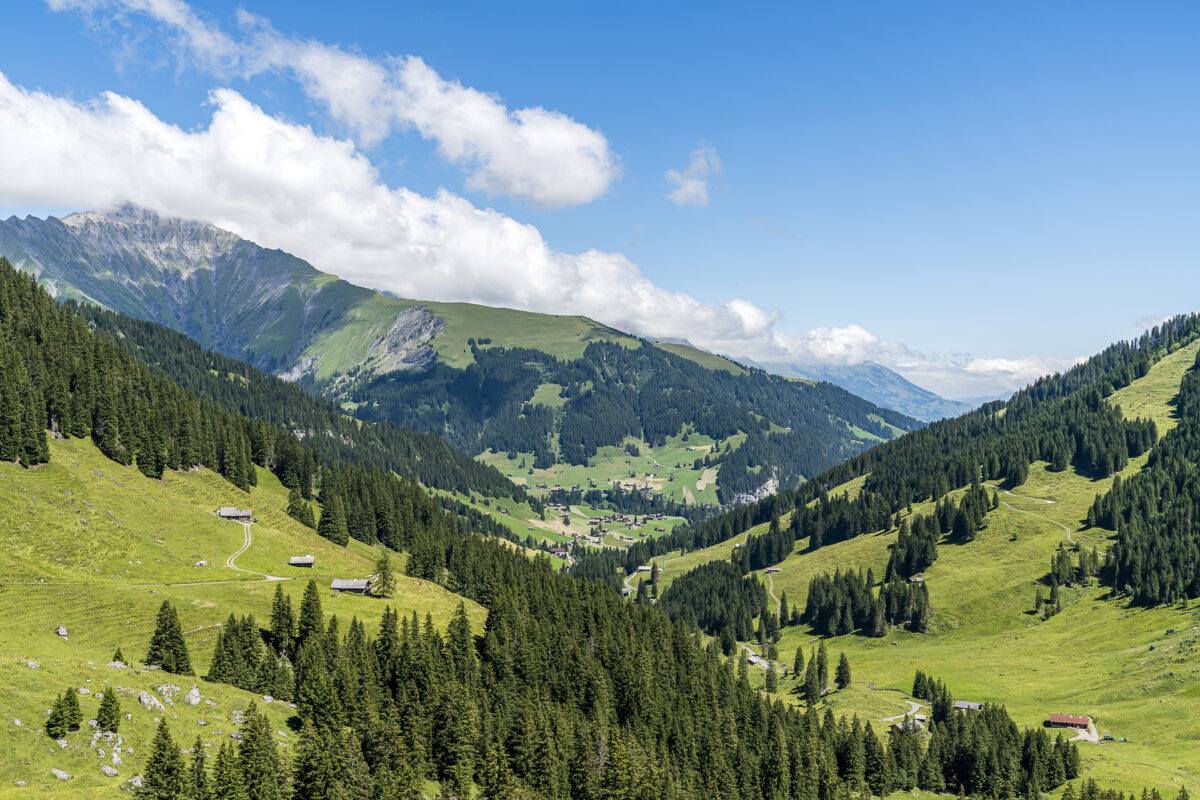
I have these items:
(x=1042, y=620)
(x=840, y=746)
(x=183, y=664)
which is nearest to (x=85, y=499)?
(x=183, y=664)

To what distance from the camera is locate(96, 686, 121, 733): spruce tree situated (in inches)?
2276

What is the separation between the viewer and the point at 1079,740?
429 ft

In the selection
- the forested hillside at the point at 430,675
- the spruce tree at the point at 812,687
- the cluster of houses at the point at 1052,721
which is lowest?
the spruce tree at the point at 812,687

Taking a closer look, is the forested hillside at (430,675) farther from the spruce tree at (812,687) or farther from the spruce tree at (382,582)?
the spruce tree at (812,687)

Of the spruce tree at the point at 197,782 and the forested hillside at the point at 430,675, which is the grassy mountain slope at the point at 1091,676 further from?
the spruce tree at the point at 197,782

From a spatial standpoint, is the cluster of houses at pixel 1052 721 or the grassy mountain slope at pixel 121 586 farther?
the cluster of houses at pixel 1052 721

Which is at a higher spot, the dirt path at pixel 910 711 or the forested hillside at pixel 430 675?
the forested hillside at pixel 430 675

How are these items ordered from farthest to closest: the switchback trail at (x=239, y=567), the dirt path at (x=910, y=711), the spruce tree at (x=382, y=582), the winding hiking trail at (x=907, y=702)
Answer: the winding hiking trail at (x=907, y=702) < the dirt path at (x=910, y=711) < the spruce tree at (x=382, y=582) < the switchback trail at (x=239, y=567)

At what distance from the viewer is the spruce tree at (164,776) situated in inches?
2052

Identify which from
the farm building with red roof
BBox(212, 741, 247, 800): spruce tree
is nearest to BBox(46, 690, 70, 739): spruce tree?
BBox(212, 741, 247, 800): spruce tree

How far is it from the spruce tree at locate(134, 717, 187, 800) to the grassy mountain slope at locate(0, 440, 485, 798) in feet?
7.75

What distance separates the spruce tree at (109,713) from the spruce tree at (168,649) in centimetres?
2217

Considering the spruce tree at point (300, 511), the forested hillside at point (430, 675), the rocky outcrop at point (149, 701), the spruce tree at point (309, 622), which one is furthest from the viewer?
the spruce tree at point (300, 511)

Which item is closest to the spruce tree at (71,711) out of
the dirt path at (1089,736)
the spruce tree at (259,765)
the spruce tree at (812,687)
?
the spruce tree at (259,765)
